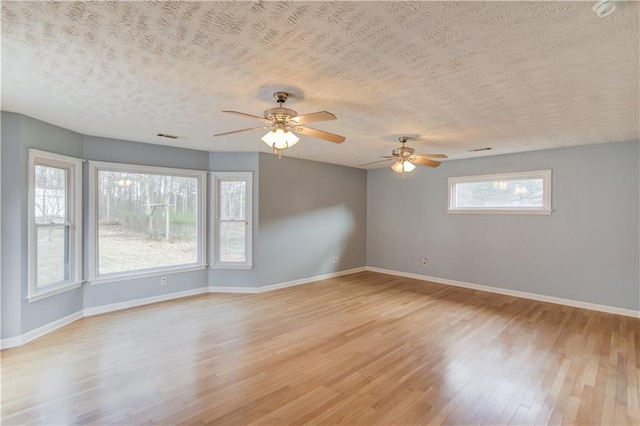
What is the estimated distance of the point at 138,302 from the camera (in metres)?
4.77

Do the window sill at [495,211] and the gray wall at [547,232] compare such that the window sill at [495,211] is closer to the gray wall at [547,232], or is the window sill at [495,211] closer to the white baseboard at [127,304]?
the gray wall at [547,232]

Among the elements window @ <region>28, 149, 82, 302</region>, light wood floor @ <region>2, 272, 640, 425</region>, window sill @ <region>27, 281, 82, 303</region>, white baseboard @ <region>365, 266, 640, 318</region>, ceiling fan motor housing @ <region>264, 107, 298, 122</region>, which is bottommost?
light wood floor @ <region>2, 272, 640, 425</region>

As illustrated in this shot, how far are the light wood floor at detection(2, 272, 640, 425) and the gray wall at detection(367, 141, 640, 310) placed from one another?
1.86 ft

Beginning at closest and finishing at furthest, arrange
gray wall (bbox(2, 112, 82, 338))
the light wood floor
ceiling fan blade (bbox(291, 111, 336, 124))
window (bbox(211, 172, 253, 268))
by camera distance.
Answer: the light wood floor < ceiling fan blade (bbox(291, 111, 336, 124)) < gray wall (bbox(2, 112, 82, 338)) < window (bbox(211, 172, 253, 268))

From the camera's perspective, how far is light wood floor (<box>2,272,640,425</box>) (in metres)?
2.31

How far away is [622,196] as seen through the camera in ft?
14.7

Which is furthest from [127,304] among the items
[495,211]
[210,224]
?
[495,211]

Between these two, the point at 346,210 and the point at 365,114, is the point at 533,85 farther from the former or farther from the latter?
the point at 346,210

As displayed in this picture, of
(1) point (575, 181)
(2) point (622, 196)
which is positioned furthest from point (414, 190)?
(2) point (622, 196)

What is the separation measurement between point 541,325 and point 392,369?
8.02 feet

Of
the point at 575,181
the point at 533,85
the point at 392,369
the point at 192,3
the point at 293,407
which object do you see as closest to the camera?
the point at 192,3

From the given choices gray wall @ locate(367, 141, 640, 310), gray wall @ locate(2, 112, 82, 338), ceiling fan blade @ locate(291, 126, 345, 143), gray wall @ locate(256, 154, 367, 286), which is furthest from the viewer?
gray wall @ locate(256, 154, 367, 286)

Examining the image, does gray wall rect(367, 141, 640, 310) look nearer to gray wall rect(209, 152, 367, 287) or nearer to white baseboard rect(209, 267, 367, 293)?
gray wall rect(209, 152, 367, 287)

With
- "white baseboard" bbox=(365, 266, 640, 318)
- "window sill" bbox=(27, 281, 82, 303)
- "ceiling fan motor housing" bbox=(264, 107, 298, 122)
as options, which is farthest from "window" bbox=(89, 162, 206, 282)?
"white baseboard" bbox=(365, 266, 640, 318)
